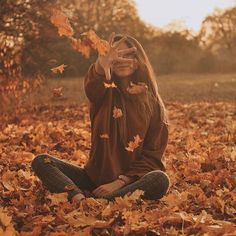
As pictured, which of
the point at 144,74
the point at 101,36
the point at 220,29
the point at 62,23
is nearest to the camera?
the point at 62,23

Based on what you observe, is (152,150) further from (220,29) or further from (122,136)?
(220,29)

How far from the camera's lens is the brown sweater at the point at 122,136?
3.78 m

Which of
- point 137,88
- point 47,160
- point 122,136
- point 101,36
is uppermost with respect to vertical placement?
point 101,36

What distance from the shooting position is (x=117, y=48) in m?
3.53

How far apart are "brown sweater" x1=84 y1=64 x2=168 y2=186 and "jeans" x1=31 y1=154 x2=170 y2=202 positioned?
0.42 feet

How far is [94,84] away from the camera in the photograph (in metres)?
3.65

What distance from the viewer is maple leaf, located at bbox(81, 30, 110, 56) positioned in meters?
3.37

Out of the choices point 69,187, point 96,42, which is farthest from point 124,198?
point 96,42

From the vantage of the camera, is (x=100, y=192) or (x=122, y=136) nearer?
(x=100, y=192)

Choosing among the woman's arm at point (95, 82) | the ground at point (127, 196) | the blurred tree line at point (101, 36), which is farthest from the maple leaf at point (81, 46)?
the blurred tree line at point (101, 36)

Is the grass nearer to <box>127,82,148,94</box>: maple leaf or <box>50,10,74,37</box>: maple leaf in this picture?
<box>127,82,148,94</box>: maple leaf

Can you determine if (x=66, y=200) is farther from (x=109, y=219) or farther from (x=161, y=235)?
(x=161, y=235)

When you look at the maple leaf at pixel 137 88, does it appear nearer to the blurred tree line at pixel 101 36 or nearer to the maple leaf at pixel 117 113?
the maple leaf at pixel 117 113

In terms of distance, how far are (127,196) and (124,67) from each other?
3.12ft
